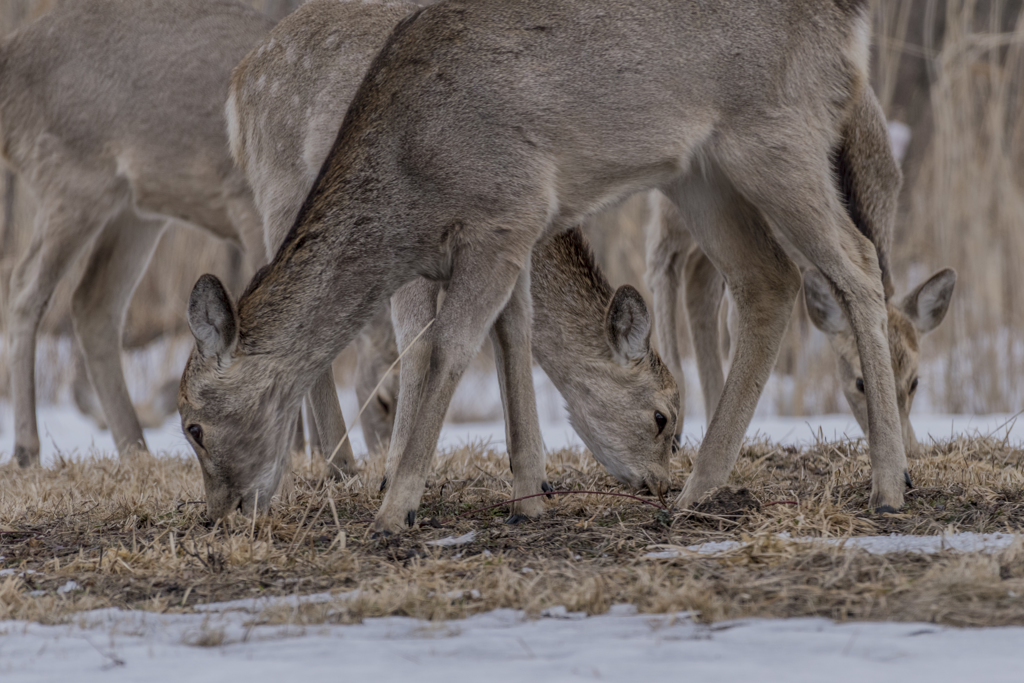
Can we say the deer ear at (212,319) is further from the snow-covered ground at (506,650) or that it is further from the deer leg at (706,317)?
the deer leg at (706,317)

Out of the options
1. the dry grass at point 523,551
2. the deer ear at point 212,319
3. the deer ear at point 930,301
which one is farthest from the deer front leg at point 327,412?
the deer ear at point 930,301

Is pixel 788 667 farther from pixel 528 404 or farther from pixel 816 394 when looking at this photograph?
pixel 816 394

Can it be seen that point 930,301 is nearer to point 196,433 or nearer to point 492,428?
point 492,428

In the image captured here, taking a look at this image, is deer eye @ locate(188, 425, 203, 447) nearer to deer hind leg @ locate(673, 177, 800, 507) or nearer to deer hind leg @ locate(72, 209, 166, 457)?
deer hind leg @ locate(673, 177, 800, 507)

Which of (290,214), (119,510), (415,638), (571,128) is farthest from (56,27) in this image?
(415,638)

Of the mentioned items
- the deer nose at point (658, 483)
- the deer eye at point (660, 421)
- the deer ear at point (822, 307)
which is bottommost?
the deer nose at point (658, 483)

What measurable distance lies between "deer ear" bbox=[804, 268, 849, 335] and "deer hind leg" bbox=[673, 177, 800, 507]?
1.54 meters

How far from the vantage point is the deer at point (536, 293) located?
16.8 feet

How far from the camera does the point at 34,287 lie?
733 centimetres

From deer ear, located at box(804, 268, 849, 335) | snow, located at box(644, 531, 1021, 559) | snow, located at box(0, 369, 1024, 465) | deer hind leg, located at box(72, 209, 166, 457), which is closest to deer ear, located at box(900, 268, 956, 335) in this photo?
deer ear, located at box(804, 268, 849, 335)

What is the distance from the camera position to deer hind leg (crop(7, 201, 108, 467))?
23.8 feet

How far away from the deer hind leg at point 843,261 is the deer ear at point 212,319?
2055 mm

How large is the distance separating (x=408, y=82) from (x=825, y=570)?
7.85 feet

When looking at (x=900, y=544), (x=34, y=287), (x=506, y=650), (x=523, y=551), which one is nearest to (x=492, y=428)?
(x=34, y=287)
